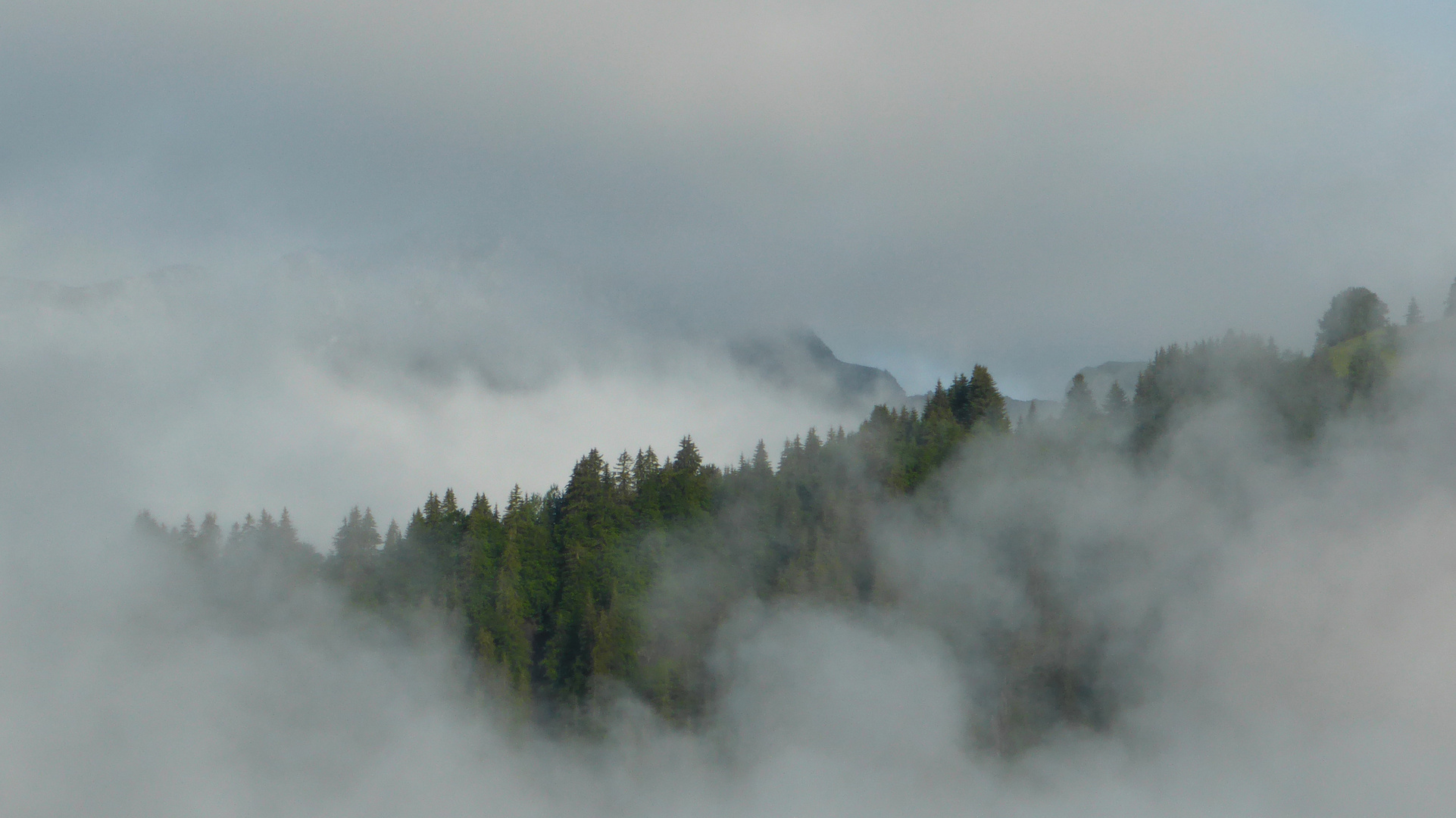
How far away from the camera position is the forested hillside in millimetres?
117500

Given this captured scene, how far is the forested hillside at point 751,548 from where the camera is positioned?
118 metres

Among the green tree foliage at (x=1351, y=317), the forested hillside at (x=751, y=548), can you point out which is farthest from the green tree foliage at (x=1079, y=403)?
the green tree foliage at (x=1351, y=317)

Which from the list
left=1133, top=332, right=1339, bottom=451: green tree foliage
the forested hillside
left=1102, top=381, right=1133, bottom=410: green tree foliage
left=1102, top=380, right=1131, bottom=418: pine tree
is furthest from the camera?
left=1102, top=380, right=1131, bottom=418: pine tree

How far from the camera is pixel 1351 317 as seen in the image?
554 feet

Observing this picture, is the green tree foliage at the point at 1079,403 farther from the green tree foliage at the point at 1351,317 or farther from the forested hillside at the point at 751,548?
the green tree foliage at the point at 1351,317

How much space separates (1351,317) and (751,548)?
289ft

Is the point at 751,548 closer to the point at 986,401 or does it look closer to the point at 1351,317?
the point at 986,401

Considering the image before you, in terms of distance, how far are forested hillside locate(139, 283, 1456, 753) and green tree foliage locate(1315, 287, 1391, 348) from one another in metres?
16.5

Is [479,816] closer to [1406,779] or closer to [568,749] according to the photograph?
[568,749]

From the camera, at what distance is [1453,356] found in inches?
5167

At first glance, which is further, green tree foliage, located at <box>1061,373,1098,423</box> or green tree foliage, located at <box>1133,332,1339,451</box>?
green tree foliage, located at <box>1061,373,1098,423</box>

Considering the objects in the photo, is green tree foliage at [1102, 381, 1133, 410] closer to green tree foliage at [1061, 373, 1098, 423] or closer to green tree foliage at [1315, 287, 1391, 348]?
green tree foliage at [1061, 373, 1098, 423]

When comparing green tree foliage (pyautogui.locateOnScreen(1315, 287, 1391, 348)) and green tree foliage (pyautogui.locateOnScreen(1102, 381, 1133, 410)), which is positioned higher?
green tree foliage (pyautogui.locateOnScreen(1315, 287, 1391, 348))

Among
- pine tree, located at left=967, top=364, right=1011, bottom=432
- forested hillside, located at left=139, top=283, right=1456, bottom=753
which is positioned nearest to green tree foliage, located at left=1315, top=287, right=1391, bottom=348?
forested hillside, located at left=139, top=283, right=1456, bottom=753
